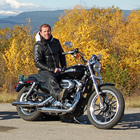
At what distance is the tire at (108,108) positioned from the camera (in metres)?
5.63

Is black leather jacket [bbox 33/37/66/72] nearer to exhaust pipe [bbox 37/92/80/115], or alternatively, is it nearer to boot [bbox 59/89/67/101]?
boot [bbox 59/89/67/101]

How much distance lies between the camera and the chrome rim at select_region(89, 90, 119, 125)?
19.0 ft

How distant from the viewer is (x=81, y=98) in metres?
6.07

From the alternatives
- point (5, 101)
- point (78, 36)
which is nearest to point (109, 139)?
point (5, 101)

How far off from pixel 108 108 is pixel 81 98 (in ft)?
1.72

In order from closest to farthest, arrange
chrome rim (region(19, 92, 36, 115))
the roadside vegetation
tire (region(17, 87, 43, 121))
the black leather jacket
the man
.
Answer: the man → the black leather jacket → tire (region(17, 87, 43, 121)) → chrome rim (region(19, 92, 36, 115)) → the roadside vegetation

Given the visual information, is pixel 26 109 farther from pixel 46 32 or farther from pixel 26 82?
pixel 46 32

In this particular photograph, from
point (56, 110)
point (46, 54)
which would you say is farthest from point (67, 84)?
point (46, 54)

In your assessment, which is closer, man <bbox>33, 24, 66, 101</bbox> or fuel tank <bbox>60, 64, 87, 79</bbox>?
fuel tank <bbox>60, 64, 87, 79</bbox>

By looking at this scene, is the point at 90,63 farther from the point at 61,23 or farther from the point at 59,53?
the point at 61,23

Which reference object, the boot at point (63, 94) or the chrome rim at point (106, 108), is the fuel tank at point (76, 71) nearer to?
the boot at point (63, 94)

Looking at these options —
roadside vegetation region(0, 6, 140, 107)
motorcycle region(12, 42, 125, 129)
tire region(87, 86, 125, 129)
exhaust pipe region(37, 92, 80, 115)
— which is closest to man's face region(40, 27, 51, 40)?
motorcycle region(12, 42, 125, 129)

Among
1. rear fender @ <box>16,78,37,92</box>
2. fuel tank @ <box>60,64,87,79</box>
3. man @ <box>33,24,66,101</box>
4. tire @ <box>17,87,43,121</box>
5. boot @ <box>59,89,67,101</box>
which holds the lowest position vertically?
tire @ <box>17,87,43,121</box>

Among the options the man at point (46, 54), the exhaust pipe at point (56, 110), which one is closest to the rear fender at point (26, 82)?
the man at point (46, 54)
